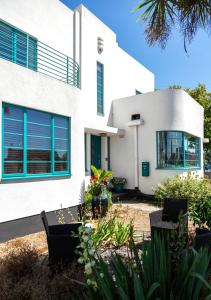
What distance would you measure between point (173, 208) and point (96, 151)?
7867 millimetres

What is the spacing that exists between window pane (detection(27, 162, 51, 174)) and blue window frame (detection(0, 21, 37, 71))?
3.10 meters

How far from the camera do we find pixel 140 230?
26.0ft

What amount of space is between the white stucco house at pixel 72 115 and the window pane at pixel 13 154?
1.1 inches

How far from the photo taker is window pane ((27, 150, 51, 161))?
7.93 metres

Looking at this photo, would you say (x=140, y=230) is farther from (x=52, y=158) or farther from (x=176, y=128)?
(x=176, y=128)

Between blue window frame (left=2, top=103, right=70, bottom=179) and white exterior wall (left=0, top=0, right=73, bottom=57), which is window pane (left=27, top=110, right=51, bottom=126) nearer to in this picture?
blue window frame (left=2, top=103, right=70, bottom=179)

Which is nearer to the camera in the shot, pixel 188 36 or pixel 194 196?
pixel 188 36

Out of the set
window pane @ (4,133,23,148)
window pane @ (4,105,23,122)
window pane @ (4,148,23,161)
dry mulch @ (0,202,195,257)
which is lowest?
dry mulch @ (0,202,195,257)

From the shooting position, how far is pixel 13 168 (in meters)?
7.38

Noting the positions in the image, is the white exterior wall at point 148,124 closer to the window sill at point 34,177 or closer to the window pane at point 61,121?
the window sill at point 34,177

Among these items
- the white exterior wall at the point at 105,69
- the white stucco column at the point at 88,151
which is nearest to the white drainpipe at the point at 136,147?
the white exterior wall at the point at 105,69

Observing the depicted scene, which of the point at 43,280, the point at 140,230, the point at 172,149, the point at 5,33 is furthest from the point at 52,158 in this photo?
the point at 172,149

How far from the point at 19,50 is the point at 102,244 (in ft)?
23.0

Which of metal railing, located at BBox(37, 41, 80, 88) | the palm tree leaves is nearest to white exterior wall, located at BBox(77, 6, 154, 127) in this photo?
metal railing, located at BBox(37, 41, 80, 88)
